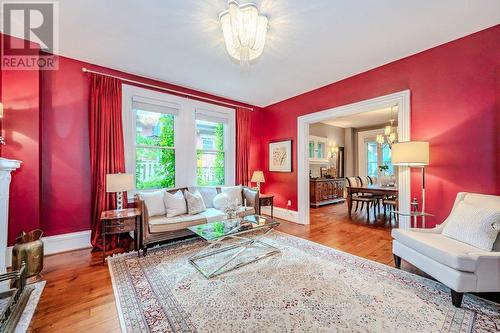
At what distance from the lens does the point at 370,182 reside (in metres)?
6.17

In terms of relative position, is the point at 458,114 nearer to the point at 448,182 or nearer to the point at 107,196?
the point at 448,182

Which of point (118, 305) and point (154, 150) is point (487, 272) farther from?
point (154, 150)

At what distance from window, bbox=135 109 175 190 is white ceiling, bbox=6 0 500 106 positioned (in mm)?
787

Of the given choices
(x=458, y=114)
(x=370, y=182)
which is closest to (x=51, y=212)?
(x=458, y=114)

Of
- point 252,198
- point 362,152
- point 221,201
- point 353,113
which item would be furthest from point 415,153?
point 362,152

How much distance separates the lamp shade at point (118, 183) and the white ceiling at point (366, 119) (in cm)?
550

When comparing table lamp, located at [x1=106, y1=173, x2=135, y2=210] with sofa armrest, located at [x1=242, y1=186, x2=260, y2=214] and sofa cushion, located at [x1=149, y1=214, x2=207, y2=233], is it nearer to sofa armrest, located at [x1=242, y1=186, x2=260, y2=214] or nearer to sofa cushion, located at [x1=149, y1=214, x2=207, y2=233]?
sofa cushion, located at [x1=149, y1=214, x2=207, y2=233]

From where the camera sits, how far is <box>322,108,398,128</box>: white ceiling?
580 cm

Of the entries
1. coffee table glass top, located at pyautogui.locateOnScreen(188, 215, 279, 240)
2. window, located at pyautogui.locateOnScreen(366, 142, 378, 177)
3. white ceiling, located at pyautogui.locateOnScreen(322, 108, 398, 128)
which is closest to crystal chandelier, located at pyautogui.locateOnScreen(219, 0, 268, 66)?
coffee table glass top, located at pyautogui.locateOnScreen(188, 215, 279, 240)

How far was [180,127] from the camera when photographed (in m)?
4.03

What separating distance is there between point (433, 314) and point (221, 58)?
3.62 m

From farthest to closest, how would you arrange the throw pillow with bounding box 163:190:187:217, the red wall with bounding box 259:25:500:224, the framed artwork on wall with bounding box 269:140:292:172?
the framed artwork on wall with bounding box 269:140:292:172 < the throw pillow with bounding box 163:190:187:217 < the red wall with bounding box 259:25:500:224

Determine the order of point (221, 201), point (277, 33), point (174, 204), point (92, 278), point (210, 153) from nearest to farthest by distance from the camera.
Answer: point (92, 278)
point (277, 33)
point (174, 204)
point (221, 201)
point (210, 153)

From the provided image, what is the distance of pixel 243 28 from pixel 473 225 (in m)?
2.91
